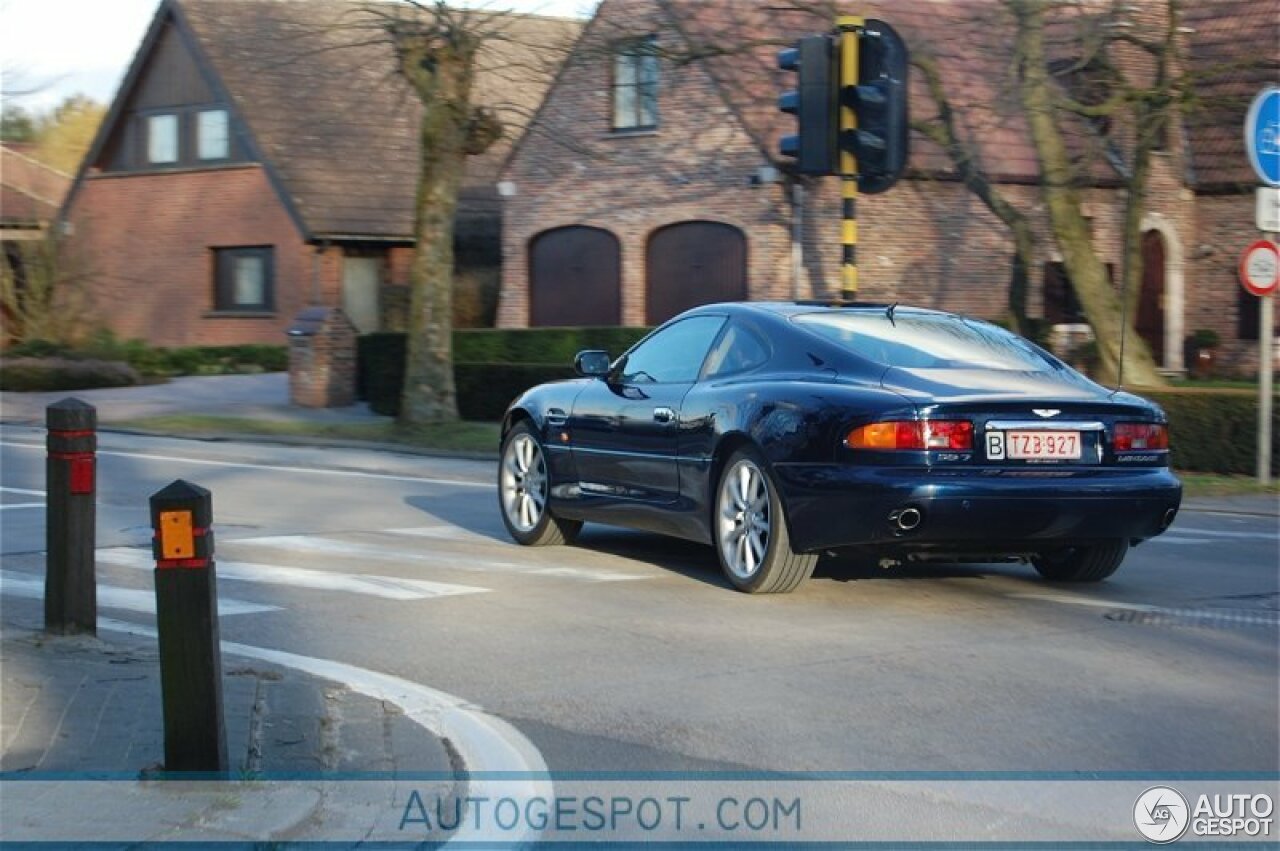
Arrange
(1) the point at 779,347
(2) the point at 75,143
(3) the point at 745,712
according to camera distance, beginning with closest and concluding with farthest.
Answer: (3) the point at 745,712, (1) the point at 779,347, (2) the point at 75,143

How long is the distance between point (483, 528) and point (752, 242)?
1599 centimetres

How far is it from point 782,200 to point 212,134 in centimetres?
1497

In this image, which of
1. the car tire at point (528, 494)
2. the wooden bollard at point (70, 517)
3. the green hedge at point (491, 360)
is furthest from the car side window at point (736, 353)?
the green hedge at point (491, 360)

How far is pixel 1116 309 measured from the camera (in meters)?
20.4

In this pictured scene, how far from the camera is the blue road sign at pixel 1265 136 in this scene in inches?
565

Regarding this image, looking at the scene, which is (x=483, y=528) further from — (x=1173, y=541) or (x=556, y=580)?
(x=1173, y=541)

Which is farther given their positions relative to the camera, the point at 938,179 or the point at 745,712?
the point at 938,179

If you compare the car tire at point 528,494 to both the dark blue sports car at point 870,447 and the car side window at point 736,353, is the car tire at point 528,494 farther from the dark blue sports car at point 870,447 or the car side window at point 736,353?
the car side window at point 736,353

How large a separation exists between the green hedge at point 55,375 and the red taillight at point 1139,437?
23393mm

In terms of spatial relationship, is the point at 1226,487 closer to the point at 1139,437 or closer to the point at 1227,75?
the point at 1139,437

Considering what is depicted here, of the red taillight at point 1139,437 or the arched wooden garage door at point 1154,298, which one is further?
the arched wooden garage door at point 1154,298

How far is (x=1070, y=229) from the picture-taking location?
20.2 metres

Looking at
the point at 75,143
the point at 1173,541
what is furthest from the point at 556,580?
the point at 75,143

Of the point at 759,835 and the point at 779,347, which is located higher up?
the point at 779,347
